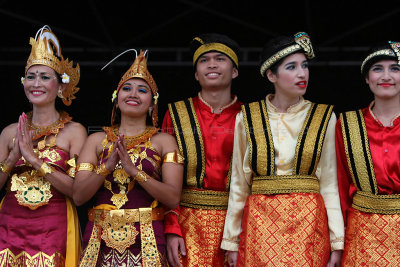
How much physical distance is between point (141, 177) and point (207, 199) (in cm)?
55

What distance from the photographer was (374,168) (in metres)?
3.28

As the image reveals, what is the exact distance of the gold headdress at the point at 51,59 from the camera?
3795mm

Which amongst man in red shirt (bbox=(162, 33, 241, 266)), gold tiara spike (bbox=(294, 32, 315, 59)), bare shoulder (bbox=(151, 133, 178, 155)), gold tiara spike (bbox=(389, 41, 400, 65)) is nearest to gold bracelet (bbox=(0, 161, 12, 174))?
bare shoulder (bbox=(151, 133, 178, 155))

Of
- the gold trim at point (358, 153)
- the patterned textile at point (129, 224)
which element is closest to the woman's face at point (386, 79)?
the gold trim at point (358, 153)

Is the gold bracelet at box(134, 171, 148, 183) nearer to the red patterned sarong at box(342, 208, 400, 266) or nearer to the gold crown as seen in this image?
the gold crown

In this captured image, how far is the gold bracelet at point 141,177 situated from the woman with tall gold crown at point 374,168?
1.16 m

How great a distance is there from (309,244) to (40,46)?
7.02ft

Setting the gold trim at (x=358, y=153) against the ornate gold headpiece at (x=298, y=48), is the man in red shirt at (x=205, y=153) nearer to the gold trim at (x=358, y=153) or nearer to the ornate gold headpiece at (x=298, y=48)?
the ornate gold headpiece at (x=298, y=48)

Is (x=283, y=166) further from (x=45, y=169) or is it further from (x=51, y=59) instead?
(x=51, y=59)

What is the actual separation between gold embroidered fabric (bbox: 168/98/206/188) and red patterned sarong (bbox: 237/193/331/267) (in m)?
Result: 0.51

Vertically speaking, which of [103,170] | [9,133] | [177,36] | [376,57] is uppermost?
[177,36]

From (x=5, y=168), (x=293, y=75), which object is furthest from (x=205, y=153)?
(x=5, y=168)

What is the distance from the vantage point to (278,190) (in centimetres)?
332

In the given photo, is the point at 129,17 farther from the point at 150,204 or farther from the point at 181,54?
the point at 150,204
